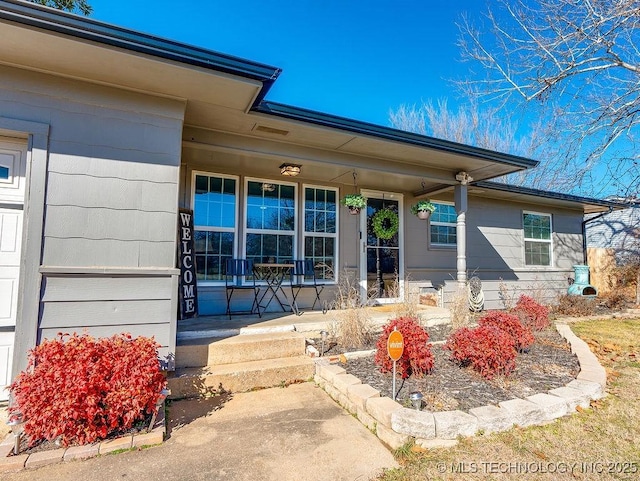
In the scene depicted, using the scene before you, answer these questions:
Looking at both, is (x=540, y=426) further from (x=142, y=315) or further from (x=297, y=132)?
(x=297, y=132)

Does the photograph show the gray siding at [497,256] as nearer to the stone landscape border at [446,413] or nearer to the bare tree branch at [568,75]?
the bare tree branch at [568,75]

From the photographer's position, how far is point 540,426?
254 centimetres

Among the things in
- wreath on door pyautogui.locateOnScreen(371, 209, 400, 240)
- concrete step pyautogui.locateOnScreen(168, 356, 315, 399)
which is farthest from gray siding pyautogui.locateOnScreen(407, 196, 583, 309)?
concrete step pyautogui.locateOnScreen(168, 356, 315, 399)

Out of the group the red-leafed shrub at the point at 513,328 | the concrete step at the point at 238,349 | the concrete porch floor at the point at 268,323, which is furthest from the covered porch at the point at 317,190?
the red-leafed shrub at the point at 513,328

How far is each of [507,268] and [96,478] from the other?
839cm

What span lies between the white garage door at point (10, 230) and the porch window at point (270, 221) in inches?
116

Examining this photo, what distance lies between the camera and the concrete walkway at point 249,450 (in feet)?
6.70

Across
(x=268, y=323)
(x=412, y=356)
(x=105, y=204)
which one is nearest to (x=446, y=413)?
(x=412, y=356)

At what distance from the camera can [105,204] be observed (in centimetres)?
311

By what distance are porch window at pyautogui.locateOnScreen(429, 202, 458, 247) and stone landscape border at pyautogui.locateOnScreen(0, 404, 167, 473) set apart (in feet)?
20.4

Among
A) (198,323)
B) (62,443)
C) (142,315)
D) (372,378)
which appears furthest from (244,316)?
(62,443)

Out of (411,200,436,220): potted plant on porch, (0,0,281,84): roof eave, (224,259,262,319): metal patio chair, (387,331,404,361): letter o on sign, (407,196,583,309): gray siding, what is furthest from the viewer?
(407,196,583,309): gray siding

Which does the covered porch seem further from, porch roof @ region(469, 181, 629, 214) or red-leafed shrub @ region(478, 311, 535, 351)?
red-leafed shrub @ region(478, 311, 535, 351)

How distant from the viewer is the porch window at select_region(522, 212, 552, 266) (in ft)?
28.6
